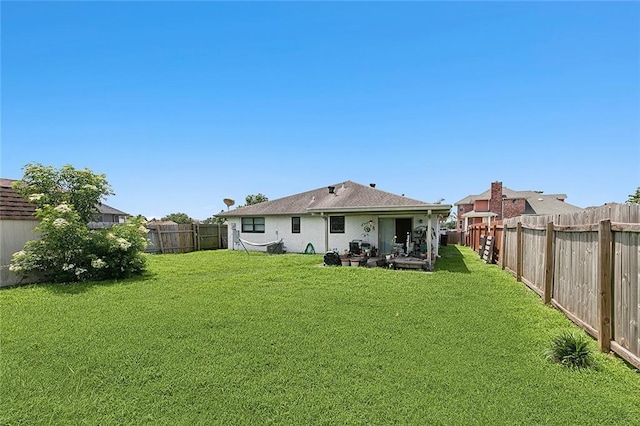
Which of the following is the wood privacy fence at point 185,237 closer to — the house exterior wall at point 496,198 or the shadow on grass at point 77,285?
the shadow on grass at point 77,285

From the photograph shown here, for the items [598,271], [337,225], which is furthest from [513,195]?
[598,271]

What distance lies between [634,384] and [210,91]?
12.8 m

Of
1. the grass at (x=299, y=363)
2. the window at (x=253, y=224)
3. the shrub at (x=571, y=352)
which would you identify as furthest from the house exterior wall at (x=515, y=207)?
the shrub at (x=571, y=352)

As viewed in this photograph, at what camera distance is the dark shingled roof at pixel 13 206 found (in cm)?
853

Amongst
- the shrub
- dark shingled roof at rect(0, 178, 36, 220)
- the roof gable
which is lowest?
the shrub

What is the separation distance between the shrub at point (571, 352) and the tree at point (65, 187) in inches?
448

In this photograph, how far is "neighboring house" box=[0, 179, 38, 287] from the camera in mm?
8492

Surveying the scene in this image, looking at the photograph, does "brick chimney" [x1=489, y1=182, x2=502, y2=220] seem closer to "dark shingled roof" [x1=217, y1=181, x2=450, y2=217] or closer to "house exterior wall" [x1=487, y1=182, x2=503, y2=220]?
"house exterior wall" [x1=487, y1=182, x2=503, y2=220]

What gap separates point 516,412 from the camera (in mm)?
2736

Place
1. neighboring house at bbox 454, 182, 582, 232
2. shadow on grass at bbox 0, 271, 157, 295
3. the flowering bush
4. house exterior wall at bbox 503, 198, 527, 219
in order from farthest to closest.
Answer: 1. house exterior wall at bbox 503, 198, 527, 219
2. neighboring house at bbox 454, 182, 582, 232
3. the flowering bush
4. shadow on grass at bbox 0, 271, 157, 295

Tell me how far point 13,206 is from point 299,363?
390 inches

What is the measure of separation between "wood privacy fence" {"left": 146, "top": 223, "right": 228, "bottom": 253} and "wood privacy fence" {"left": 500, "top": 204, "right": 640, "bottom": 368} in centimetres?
1650

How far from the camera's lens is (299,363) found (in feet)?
12.3

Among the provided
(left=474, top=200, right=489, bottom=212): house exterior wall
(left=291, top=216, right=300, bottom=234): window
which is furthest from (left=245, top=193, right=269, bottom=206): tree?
(left=291, top=216, right=300, bottom=234): window
